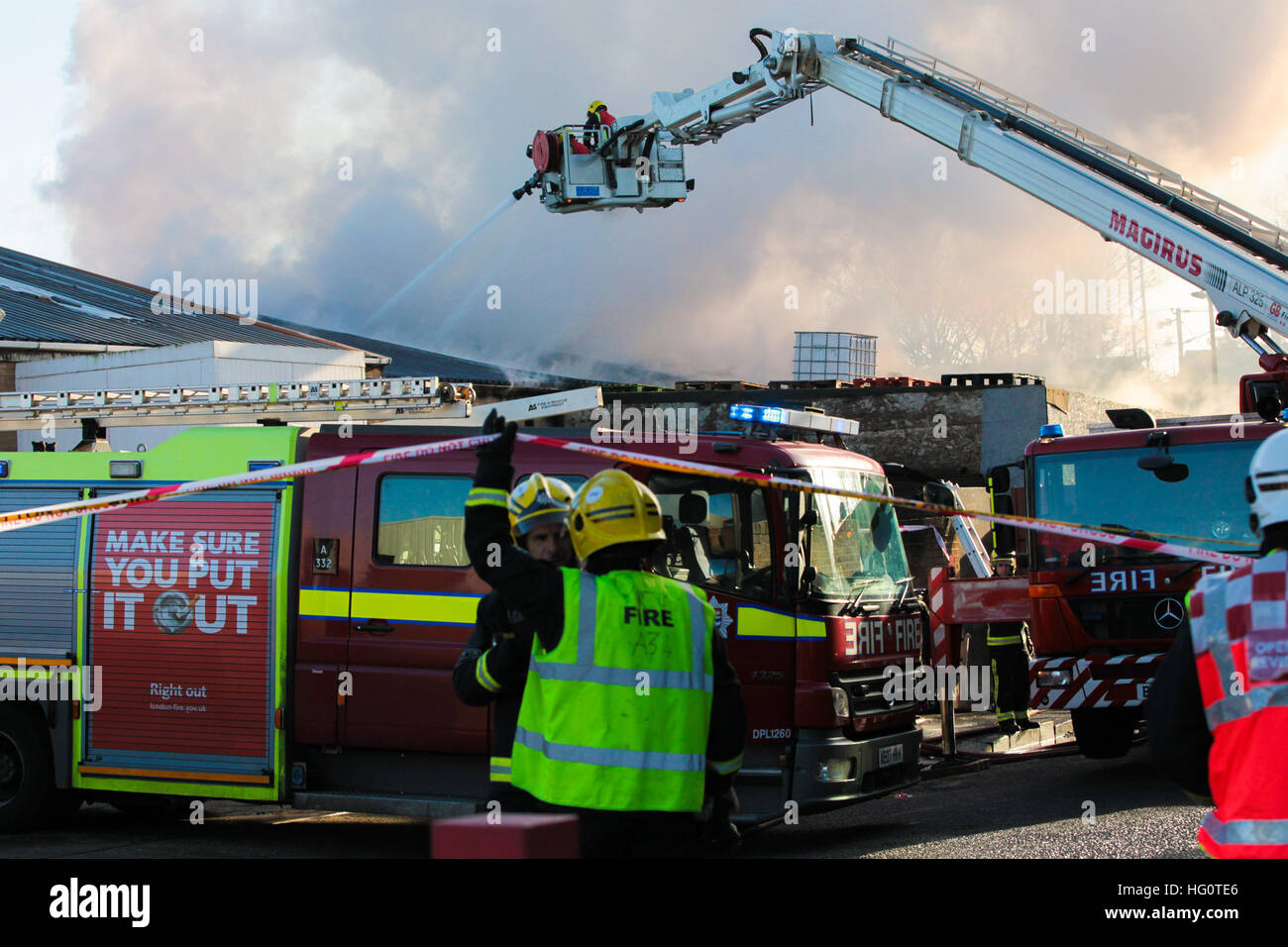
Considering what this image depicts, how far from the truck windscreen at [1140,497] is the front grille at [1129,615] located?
0.29 meters

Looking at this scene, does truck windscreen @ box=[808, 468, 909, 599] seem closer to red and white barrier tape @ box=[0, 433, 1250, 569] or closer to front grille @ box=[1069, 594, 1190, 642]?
red and white barrier tape @ box=[0, 433, 1250, 569]

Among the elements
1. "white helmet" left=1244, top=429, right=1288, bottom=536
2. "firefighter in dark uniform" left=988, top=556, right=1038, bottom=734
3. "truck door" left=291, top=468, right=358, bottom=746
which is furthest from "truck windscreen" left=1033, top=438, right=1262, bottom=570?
"white helmet" left=1244, top=429, right=1288, bottom=536

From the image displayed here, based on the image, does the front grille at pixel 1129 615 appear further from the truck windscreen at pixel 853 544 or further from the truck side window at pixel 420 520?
the truck side window at pixel 420 520

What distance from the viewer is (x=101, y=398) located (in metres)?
9.44

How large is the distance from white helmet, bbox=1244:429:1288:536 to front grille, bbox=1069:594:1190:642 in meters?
6.11

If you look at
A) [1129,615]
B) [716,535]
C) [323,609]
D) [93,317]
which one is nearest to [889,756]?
[716,535]

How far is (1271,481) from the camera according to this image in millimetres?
2930

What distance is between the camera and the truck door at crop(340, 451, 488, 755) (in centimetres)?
730

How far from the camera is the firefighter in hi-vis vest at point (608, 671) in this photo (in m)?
3.82
